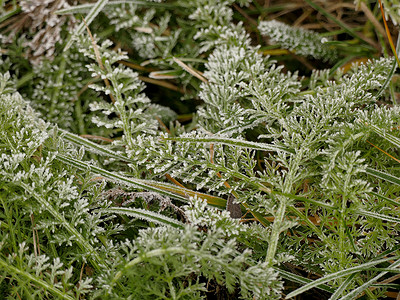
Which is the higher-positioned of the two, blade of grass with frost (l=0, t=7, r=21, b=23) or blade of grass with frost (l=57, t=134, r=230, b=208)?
blade of grass with frost (l=0, t=7, r=21, b=23)

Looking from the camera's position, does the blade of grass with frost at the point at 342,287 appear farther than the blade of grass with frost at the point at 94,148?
No

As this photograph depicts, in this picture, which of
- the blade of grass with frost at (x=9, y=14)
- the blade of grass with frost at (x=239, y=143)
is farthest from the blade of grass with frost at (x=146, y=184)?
the blade of grass with frost at (x=9, y=14)

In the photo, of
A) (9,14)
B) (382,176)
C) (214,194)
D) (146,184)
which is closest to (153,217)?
(146,184)

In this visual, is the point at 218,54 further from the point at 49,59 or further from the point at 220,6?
the point at 49,59

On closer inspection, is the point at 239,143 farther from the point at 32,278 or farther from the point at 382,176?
the point at 32,278

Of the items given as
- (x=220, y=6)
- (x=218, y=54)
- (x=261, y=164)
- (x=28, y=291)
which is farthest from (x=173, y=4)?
(x=28, y=291)

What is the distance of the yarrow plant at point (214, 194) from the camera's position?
3.78 ft

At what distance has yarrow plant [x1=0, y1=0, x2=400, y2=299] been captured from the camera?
115cm

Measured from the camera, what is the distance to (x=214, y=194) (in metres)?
1.64

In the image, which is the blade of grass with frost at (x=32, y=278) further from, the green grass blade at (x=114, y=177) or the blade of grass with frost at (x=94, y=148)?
the blade of grass with frost at (x=94, y=148)

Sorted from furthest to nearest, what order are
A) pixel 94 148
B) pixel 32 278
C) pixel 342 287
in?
pixel 94 148 < pixel 342 287 < pixel 32 278

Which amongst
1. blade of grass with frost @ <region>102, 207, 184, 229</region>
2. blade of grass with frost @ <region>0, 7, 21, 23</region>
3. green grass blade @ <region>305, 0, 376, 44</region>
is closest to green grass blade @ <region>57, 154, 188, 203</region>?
blade of grass with frost @ <region>102, 207, 184, 229</region>

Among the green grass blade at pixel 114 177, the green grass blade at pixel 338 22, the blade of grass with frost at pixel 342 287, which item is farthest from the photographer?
the green grass blade at pixel 338 22

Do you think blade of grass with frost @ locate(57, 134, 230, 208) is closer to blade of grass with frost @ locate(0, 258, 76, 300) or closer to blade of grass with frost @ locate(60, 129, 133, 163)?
blade of grass with frost @ locate(60, 129, 133, 163)
